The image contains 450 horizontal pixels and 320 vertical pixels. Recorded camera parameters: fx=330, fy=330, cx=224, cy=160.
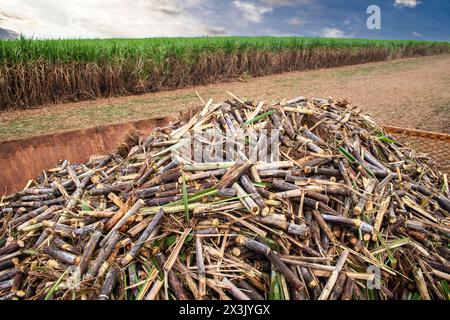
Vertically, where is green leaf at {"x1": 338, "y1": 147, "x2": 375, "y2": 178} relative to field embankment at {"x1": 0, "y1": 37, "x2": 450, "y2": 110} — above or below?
below

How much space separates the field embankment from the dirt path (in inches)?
16.4

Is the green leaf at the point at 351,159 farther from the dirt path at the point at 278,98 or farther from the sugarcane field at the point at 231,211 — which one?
the dirt path at the point at 278,98

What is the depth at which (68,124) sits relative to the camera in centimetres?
697

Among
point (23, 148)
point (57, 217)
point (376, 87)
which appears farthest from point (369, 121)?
point (376, 87)

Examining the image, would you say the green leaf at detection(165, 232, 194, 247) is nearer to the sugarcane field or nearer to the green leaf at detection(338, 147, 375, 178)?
the sugarcane field

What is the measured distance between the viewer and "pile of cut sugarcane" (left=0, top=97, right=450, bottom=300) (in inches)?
71.6

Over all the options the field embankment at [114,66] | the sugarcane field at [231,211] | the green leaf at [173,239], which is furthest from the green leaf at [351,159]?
the field embankment at [114,66]

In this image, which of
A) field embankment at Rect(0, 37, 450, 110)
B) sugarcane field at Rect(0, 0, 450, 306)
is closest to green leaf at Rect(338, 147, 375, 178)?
sugarcane field at Rect(0, 0, 450, 306)

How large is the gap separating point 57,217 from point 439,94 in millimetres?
11626

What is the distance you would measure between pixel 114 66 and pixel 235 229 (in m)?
8.70

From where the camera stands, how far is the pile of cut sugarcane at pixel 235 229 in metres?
1.82

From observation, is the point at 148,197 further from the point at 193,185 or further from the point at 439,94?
the point at 439,94

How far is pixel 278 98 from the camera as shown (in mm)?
Answer: 9445

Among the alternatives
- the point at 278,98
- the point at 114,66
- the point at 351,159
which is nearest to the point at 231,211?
the point at 351,159
